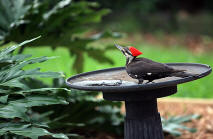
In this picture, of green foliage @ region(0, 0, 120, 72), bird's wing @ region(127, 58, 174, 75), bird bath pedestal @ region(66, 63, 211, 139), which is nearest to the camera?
bird bath pedestal @ region(66, 63, 211, 139)

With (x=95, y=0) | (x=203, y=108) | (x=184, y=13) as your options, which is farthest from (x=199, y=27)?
(x=203, y=108)

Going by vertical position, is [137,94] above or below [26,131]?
above

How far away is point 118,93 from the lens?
8.30ft

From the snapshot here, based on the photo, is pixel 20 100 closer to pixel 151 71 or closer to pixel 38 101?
pixel 38 101

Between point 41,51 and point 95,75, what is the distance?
5.90 m

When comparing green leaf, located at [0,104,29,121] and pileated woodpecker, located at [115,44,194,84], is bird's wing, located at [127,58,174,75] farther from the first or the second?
green leaf, located at [0,104,29,121]

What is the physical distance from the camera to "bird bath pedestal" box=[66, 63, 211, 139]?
92.0 inches

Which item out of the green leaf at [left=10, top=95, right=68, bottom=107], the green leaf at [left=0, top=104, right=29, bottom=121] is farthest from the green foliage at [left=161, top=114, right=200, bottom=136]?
the green leaf at [left=0, top=104, right=29, bottom=121]

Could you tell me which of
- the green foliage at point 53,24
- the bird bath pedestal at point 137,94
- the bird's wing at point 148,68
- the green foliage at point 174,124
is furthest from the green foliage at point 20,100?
the green foliage at point 174,124

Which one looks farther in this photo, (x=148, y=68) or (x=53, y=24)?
(x=53, y=24)

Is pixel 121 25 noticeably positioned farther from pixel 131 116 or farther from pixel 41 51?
pixel 131 116

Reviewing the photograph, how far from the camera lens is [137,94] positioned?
8.25ft

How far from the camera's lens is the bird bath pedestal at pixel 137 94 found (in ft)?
7.66

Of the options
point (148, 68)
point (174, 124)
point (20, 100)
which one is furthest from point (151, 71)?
point (174, 124)
